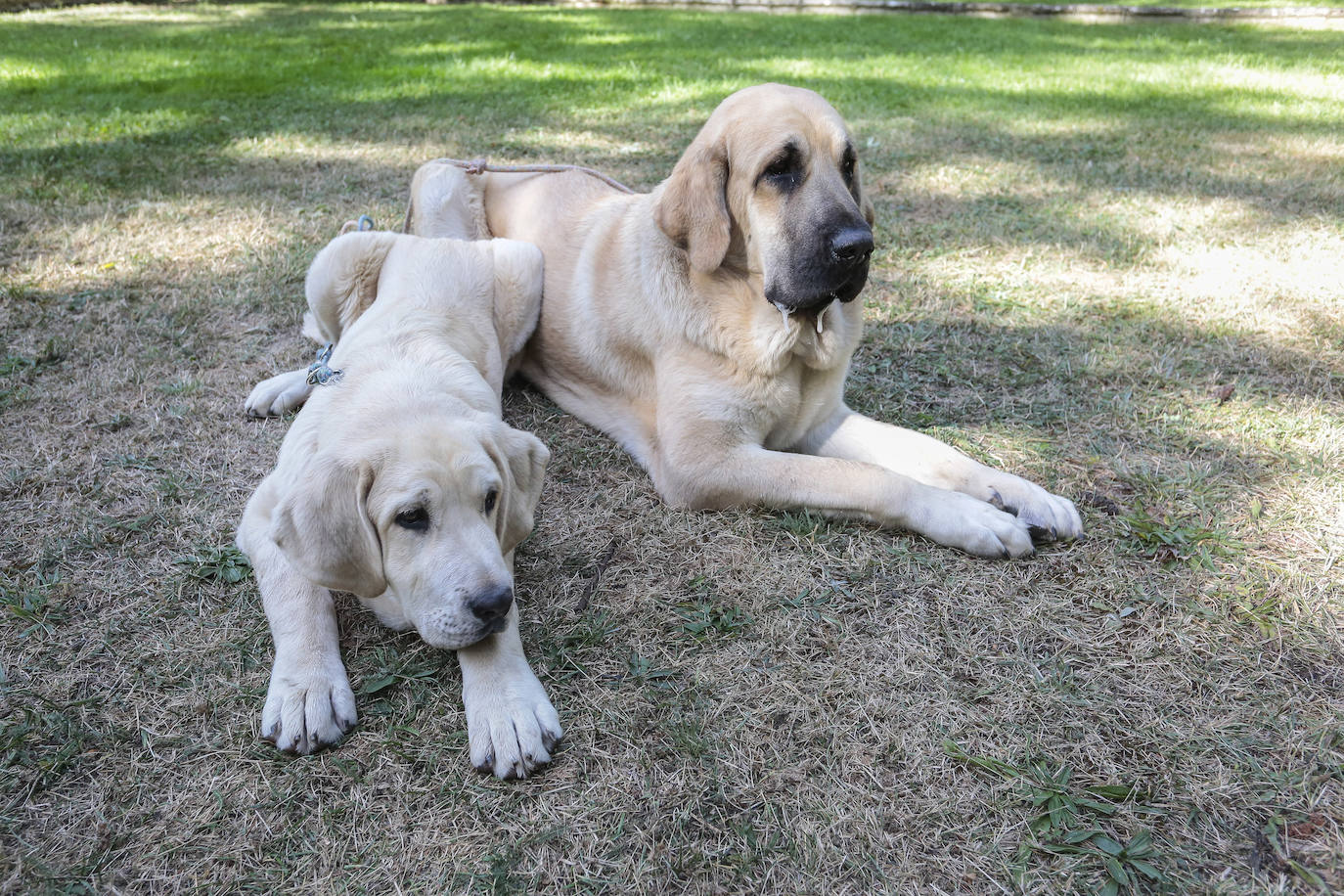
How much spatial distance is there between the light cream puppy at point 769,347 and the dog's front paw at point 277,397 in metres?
1.31

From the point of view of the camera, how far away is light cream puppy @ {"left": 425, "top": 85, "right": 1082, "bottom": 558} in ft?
9.73

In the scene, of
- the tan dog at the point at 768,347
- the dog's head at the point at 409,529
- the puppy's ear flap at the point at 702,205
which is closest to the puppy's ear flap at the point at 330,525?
the dog's head at the point at 409,529

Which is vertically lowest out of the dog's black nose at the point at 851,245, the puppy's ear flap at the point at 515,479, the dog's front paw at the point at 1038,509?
the dog's front paw at the point at 1038,509

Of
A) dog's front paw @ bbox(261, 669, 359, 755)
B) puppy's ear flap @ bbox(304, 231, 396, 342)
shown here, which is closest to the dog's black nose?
dog's front paw @ bbox(261, 669, 359, 755)

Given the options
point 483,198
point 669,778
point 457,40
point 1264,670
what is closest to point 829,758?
point 669,778

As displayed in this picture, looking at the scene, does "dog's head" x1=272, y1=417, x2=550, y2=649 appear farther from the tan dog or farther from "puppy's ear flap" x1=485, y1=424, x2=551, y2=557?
the tan dog

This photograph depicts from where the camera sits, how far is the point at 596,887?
190 centimetres

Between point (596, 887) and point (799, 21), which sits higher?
point (799, 21)

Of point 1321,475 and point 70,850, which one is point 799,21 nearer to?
point 1321,475

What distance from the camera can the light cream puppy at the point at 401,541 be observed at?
222 centimetres

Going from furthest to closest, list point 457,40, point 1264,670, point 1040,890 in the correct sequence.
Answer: point 457,40 → point 1264,670 → point 1040,890

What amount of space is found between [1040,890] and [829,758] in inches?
21.5

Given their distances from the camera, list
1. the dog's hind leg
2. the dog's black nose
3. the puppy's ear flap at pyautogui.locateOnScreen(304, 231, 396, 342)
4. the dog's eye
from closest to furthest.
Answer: the dog's black nose → the dog's eye → the puppy's ear flap at pyautogui.locateOnScreen(304, 231, 396, 342) → the dog's hind leg

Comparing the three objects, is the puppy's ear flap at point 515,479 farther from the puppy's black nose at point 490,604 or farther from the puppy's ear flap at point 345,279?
the puppy's ear flap at point 345,279
